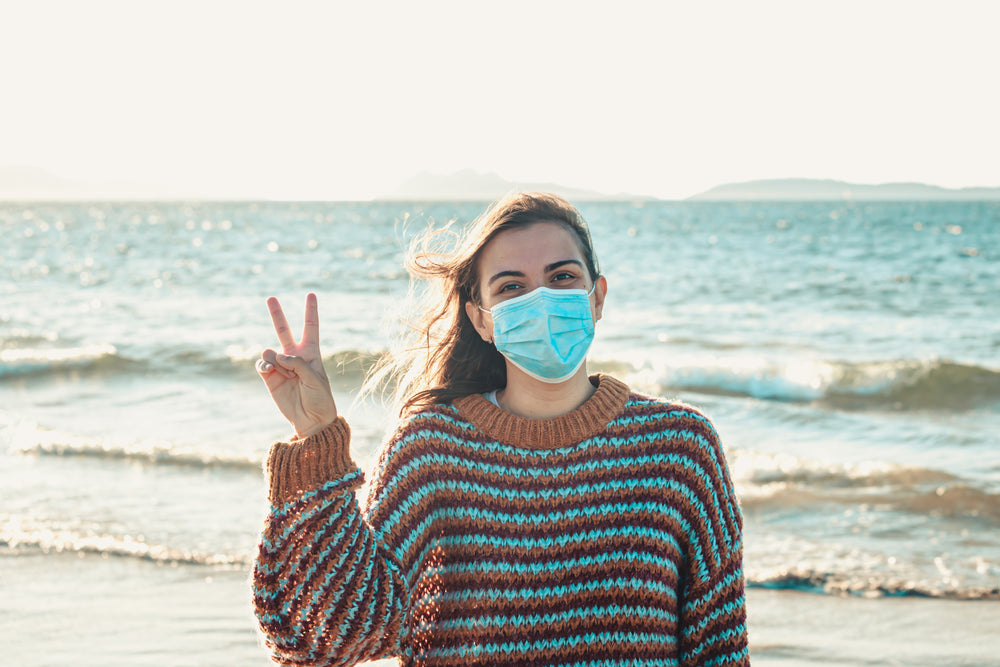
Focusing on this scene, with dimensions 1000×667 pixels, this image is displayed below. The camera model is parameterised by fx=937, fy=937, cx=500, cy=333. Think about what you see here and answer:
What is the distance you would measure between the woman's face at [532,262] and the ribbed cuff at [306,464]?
2.07 feet

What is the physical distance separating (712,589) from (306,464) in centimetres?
107

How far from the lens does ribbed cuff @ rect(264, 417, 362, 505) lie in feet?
7.29

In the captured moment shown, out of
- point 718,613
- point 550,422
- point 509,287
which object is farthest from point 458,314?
point 718,613

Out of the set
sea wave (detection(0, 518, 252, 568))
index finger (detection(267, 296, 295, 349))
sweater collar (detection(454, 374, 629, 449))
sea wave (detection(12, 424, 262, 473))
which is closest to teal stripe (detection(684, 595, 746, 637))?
sweater collar (detection(454, 374, 629, 449))

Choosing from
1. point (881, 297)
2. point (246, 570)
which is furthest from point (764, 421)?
point (881, 297)

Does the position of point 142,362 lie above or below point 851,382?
below

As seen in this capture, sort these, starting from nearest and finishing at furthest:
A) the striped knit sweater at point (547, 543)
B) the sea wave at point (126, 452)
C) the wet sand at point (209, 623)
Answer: the striped knit sweater at point (547, 543)
the wet sand at point (209, 623)
the sea wave at point (126, 452)

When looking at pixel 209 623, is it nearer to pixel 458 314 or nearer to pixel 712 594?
pixel 458 314

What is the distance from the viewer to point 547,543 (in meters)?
2.35

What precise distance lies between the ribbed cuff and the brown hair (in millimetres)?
372

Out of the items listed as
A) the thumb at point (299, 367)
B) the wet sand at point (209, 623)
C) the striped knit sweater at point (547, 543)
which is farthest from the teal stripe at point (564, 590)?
the wet sand at point (209, 623)

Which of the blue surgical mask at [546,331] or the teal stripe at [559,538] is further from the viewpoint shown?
the blue surgical mask at [546,331]

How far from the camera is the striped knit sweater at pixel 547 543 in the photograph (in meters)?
2.32

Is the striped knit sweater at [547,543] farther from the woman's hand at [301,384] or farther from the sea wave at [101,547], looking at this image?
the sea wave at [101,547]
